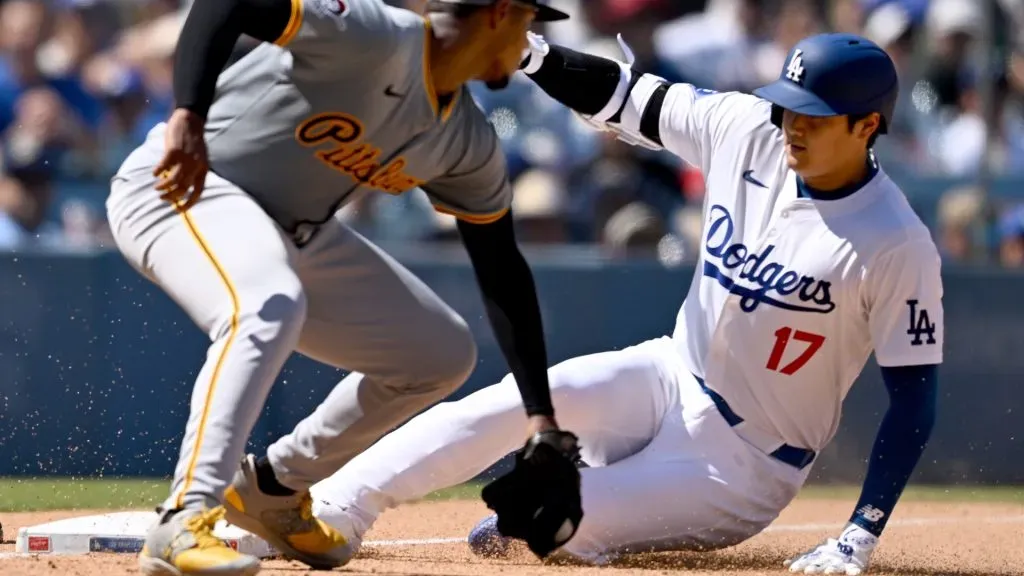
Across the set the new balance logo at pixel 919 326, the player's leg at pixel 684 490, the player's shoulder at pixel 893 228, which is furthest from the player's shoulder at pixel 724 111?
the player's leg at pixel 684 490

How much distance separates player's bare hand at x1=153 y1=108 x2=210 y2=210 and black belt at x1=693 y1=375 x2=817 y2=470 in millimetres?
2098

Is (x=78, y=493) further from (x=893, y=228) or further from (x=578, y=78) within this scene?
(x=893, y=228)

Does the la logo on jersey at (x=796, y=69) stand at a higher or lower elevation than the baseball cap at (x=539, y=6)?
lower

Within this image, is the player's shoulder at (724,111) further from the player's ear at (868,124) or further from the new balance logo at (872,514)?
the new balance logo at (872,514)

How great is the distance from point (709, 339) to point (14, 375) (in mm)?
4002

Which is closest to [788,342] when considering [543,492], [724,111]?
[724,111]

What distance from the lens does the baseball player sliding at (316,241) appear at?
3.53 m

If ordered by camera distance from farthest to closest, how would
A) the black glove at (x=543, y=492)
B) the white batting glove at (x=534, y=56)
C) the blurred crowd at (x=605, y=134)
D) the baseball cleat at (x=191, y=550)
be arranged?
1. the blurred crowd at (x=605, y=134)
2. the white batting glove at (x=534, y=56)
3. the black glove at (x=543, y=492)
4. the baseball cleat at (x=191, y=550)

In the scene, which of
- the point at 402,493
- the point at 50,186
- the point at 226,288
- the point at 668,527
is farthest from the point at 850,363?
the point at 50,186

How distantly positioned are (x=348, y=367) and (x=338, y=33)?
1057 millimetres

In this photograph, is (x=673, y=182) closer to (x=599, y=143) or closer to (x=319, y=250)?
(x=599, y=143)

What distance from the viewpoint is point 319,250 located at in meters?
4.18

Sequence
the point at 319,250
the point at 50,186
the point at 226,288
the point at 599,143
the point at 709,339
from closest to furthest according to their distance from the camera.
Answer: the point at 226,288, the point at 319,250, the point at 709,339, the point at 50,186, the point at 599,143

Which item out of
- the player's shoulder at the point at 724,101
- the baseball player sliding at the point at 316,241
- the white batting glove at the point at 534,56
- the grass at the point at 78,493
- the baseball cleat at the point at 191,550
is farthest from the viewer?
the grass at the point at 78,493
